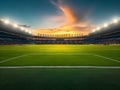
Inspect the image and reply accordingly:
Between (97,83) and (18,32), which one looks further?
(18,32)

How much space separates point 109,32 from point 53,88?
340 feet

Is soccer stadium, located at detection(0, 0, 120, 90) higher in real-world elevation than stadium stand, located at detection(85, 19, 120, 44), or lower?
lower

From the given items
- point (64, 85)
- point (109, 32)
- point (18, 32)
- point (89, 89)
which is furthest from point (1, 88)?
point (18, 32)

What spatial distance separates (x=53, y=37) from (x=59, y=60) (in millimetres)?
151715

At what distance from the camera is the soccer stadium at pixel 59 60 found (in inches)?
171

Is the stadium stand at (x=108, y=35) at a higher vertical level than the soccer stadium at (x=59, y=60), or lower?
higher

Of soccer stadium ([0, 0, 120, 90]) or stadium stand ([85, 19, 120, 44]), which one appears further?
stadium stand ([85, 19, 120, 44])

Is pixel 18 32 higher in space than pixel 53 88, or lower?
higher

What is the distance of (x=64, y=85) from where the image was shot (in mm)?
4125

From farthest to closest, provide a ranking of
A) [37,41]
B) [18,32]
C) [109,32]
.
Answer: [37,41] < [18,32] < [109,32]

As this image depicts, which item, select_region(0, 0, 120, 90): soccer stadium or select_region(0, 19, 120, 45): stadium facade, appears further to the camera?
select_region(0, 19, 120, 45): stadium facade

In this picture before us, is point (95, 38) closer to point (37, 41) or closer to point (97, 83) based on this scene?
point (37, 41)

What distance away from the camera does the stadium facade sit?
301 feet

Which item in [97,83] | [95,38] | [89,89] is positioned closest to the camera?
[89,89]
